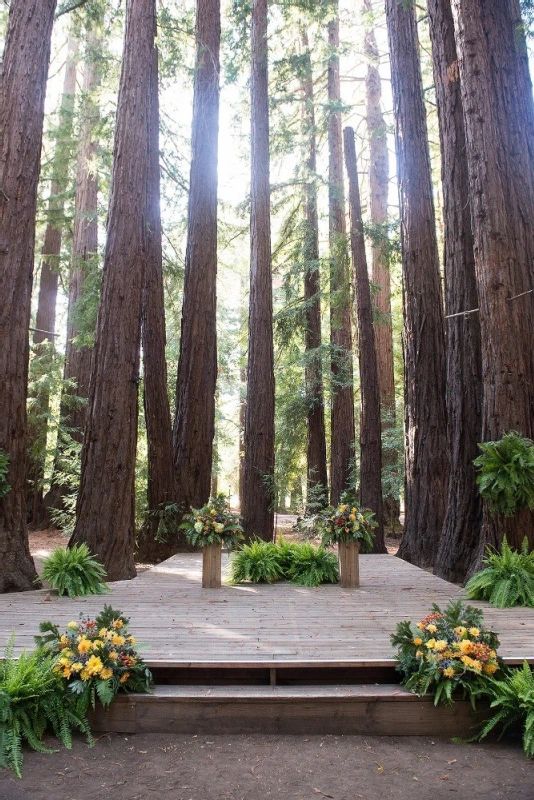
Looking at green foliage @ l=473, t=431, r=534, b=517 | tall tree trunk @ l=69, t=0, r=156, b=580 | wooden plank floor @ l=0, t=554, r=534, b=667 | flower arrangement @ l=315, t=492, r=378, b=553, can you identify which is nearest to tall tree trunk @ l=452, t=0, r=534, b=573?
green foliage @ l=473, t=431, r=534, b=517

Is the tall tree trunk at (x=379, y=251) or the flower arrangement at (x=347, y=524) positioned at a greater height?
the tall tree trunk at (x=379, y=251)

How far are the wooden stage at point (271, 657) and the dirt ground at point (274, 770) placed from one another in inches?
4.4

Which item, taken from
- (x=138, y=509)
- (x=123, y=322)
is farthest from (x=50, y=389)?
(x=123, y=322)

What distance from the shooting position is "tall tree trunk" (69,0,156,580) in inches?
291

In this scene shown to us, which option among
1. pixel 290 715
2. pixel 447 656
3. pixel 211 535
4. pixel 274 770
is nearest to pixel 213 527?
pixel 211 535

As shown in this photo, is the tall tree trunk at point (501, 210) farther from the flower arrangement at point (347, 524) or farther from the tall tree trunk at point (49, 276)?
the tall tree trunk at point (49, 276)

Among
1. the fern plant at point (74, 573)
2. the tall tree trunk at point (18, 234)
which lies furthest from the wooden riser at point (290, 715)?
the tall tree trunk at point (18, 234)

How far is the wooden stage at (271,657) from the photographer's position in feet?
12.3

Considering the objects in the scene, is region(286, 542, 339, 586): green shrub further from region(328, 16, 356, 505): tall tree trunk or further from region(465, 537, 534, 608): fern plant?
region(328, 16, 356, 505): tall tree trunk

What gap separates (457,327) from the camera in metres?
8.21

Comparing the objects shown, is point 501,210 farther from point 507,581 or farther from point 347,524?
point 507,581

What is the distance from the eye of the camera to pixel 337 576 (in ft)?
23.7

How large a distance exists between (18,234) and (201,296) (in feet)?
15.0

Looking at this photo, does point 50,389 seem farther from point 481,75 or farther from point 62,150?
point 481,75
